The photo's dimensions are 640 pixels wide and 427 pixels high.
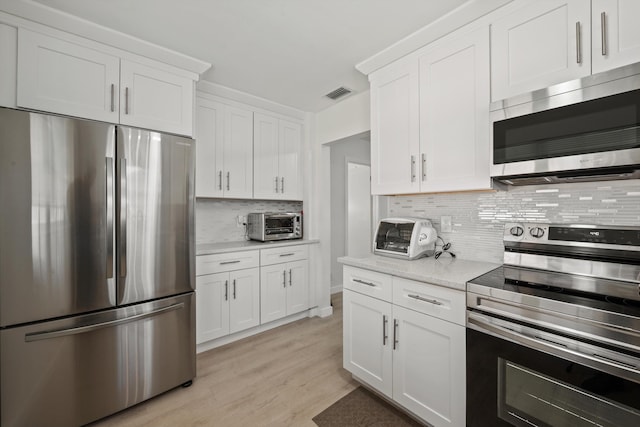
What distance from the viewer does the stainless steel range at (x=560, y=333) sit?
3.23ft

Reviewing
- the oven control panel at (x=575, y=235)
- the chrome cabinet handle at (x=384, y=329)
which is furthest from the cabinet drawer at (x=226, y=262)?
the oven control panel at (x=575, y=235)

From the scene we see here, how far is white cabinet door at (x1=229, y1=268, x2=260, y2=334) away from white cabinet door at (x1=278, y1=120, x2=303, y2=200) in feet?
3.42

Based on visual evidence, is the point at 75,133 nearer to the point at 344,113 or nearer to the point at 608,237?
the point at 344,113

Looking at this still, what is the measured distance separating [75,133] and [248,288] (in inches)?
74.4

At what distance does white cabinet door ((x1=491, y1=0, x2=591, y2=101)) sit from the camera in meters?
1.31

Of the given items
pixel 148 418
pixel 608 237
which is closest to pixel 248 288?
pixel 148 418

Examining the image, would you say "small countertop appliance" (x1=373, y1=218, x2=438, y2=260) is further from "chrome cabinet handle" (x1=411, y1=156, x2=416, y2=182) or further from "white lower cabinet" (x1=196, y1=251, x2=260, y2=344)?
"white lower cabinet" (x1=196, y1=251, x2=260, y2=344)

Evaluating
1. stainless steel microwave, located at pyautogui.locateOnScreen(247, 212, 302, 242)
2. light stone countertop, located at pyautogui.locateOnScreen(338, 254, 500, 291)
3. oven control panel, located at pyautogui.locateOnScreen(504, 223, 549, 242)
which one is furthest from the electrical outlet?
stainless steel microwave, located at pyautogui.locateOnScreen(247, 212, 302, 242)

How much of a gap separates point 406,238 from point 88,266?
6.85ft

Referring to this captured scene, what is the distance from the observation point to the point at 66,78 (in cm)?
172

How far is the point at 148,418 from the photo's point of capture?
174cm

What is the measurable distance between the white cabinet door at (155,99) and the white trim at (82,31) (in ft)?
0.29

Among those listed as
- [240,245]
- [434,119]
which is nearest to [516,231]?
[434,119]

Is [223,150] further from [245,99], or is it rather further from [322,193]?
[322,193]
